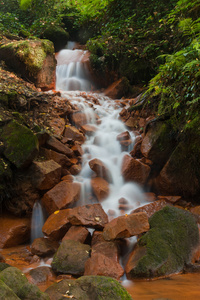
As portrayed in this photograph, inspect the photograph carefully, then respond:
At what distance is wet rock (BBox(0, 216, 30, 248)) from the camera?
4.21 metres

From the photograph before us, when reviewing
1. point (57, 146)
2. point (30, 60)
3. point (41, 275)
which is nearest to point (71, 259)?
point (41, 275)

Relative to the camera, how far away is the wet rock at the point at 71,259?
3.19 m

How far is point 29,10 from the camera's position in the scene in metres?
13.0

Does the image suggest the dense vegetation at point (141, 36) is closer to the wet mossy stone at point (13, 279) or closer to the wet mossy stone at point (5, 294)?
the wet mossy stone at point (13, 279)

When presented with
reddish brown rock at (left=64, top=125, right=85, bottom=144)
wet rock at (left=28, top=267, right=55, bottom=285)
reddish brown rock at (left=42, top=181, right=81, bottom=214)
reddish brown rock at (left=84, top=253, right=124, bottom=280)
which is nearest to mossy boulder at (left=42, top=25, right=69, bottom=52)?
reddish brown rock at (left=64, top=125, right=85, bottom=144)

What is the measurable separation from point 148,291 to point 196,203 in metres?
2.94

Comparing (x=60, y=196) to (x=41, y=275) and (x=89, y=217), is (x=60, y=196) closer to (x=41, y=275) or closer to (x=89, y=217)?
(x=89, y=217)

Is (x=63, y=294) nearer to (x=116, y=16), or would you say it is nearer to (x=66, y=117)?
(x=66, y=117)

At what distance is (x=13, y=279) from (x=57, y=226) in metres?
2.29

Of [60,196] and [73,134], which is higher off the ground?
[73,134]

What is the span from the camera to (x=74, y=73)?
10.9 metres

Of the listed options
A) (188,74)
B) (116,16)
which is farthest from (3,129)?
(116,16)

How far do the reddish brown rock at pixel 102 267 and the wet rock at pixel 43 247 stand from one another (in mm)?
993

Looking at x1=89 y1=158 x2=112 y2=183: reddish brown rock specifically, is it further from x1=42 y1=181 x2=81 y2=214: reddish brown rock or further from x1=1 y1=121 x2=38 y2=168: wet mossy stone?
x1=1 y1=121 x2=38 y2=168: wet mossy stone
